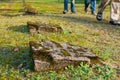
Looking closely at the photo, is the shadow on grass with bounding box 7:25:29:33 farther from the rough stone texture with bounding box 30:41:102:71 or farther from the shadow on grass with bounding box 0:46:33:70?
the rough stone texture with bounding box 30:41:102:71

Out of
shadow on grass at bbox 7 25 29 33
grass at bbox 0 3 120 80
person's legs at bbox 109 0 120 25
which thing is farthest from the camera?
person's legs at bbox 109 0 120 25

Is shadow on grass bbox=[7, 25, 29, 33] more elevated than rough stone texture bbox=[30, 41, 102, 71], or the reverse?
rough stone texture bbox=[30, 41, 102, 71]

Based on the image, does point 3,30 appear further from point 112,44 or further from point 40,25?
point 112,44

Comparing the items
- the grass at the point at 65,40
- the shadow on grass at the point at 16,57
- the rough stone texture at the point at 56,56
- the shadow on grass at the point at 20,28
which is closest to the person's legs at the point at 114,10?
the grass at the point at 65,40

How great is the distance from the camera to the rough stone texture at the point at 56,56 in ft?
22.4

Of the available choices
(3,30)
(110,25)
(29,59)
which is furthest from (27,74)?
(110,25)

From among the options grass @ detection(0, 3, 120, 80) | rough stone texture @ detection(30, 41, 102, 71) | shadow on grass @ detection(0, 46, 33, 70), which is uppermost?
rough stone texture @ detection(30, 41, 102, 71)

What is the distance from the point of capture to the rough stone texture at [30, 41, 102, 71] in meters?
6.81

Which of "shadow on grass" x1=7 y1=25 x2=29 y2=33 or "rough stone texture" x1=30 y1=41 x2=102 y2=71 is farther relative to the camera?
"shadow on grass" x1=7 y1=25 x2=29 y2=33

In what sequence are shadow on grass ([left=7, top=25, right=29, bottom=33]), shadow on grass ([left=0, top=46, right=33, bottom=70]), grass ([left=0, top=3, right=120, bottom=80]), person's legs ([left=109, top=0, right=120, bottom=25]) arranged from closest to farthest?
grass ([left=0, top=3, right=120, bottom=80]) < shadow on grass ([left=0, top=46, right=33, bottom=70]) < shadow on grass ([left=7, top=25, right=29, bottom=33]) < person's legs ([left=109, top=0, right=120, bottom=25])

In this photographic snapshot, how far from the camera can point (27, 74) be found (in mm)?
6723

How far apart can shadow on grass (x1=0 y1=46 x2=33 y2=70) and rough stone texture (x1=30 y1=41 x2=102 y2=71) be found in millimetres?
278

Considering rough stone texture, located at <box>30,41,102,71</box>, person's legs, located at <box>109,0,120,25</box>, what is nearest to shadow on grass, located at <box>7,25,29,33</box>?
rough stone texture, located at <box>30,41,102,71</box>

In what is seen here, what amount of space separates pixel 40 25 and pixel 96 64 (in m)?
3.57
